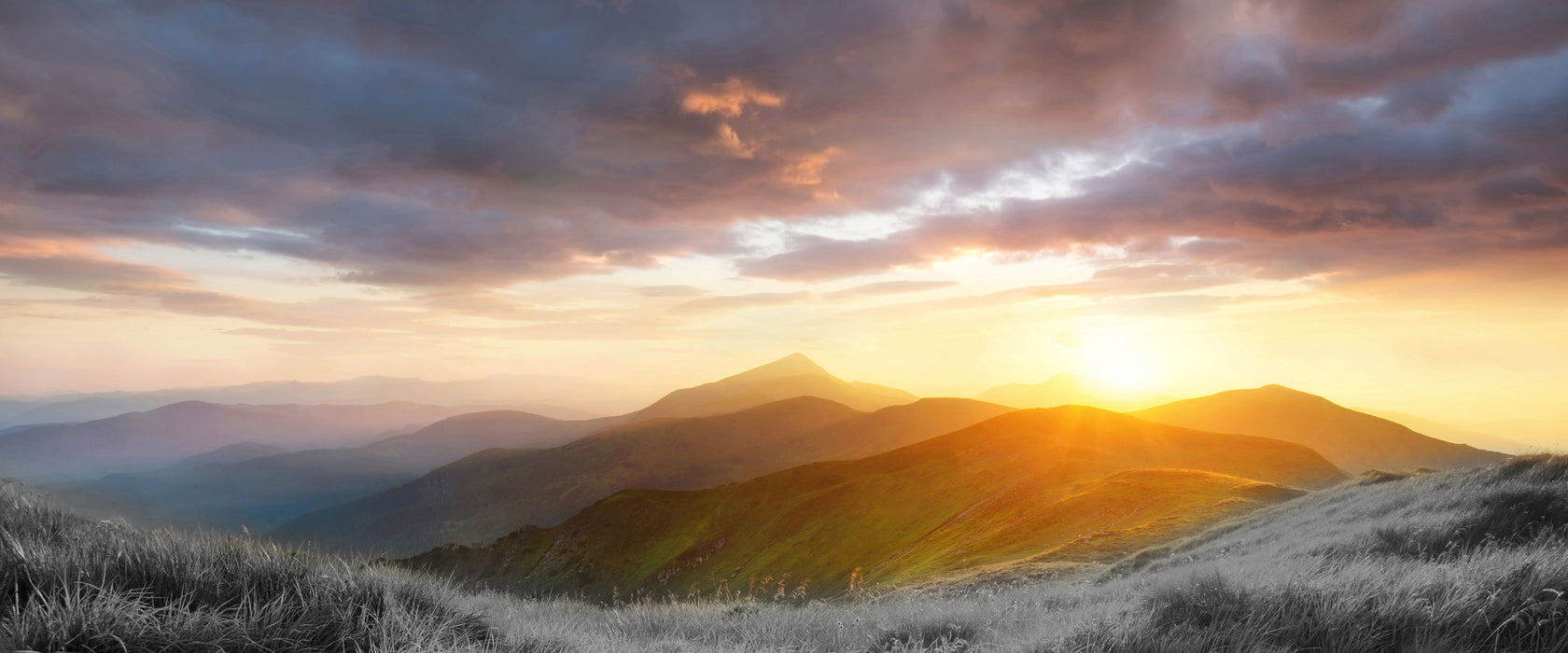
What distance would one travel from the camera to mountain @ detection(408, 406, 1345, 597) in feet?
118

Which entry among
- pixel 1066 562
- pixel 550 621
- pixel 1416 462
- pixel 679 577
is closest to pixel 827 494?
pixel 679 577

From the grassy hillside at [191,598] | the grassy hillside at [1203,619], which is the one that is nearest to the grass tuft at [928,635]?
the grassy hillside at [1203,619]

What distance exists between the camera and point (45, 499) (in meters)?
5.84

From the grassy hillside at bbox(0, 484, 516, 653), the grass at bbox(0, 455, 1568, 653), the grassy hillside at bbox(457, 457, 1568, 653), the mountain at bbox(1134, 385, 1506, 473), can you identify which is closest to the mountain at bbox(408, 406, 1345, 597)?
the grassy hillside at bbox(457, 457, 1568, 653)

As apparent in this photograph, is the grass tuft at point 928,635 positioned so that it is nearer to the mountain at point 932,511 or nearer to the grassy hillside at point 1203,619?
the grassy hillside at point 1203,619

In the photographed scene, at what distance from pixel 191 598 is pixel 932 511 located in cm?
6690

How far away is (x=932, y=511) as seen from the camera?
66562 millimetres

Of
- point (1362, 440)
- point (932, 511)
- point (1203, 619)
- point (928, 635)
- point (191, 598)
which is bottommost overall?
point (1362, 440)

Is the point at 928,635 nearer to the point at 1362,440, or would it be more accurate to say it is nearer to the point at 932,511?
the point at 932,511

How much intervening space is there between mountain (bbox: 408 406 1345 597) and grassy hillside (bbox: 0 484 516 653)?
26.0m

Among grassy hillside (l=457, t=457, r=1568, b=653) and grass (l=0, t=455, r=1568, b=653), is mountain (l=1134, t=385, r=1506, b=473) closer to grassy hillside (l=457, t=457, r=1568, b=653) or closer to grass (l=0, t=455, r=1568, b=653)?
grassy hillside (l=457, t=457, r=1568, b=653)

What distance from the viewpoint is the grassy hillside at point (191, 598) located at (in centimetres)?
373

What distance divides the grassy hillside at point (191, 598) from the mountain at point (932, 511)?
2603cm

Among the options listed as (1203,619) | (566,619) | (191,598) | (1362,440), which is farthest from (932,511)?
(1362,440)
